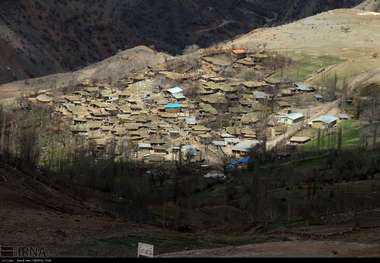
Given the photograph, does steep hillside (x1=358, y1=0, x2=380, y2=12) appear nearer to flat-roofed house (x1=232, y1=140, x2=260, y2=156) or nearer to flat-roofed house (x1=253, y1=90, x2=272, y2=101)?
flat-roofed house (x1=253, y1=90, x2=272, y2=101)

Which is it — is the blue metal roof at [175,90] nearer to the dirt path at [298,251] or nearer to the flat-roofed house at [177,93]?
the flat-roofed house at [177,93]

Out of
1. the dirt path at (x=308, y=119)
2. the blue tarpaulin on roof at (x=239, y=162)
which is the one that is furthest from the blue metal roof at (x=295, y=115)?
the blue tarpaulin on roof at (x=239, y=162)

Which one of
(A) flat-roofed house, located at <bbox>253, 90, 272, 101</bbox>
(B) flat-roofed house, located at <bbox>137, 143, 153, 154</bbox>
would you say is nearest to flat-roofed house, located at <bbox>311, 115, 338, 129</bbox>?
(A) flat-roofed house, located at <bbox>253, 90, 272, 101</bbox>

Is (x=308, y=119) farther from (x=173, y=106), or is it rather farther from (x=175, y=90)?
(x=175, y=90)

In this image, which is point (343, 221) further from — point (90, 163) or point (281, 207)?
point (90, 163)

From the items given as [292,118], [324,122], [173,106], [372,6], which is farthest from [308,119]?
[372,6]

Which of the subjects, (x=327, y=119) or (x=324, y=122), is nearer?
(x=324, y=122)
